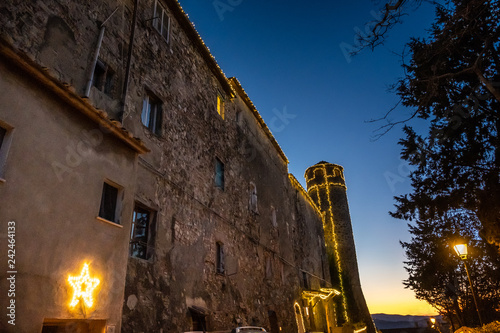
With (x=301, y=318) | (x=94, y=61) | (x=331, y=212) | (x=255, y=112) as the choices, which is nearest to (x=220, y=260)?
(x=94, y=61)

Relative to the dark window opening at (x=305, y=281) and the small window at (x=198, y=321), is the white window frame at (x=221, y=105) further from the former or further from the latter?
the dark window opening at (x=305, y=281)

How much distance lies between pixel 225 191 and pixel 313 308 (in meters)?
13.0

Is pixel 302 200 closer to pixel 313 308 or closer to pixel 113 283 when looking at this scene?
pixel 313 308

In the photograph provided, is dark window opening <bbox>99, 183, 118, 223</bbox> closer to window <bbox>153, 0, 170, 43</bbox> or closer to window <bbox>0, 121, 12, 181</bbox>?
window <bbox>0, 121, 12, 181</bbox>

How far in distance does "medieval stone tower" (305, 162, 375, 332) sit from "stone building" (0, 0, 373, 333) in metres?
14.4

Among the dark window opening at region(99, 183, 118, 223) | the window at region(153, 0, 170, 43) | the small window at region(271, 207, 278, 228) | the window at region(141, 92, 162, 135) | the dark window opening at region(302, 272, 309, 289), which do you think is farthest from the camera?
the dark window opening at region(302, 272, 309, 289)

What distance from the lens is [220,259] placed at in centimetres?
1091

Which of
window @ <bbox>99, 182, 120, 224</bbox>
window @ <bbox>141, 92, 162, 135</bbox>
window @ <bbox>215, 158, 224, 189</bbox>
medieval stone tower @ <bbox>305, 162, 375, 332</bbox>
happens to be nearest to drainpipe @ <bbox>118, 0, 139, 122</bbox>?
window @ <bbox>141, 92, 162, 135</bbox>

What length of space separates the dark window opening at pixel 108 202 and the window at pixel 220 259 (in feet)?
16.9

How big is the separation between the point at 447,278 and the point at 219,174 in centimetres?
2244

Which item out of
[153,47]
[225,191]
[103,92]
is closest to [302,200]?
[225,191]

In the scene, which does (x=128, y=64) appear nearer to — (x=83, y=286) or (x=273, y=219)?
(x=83, y=286)

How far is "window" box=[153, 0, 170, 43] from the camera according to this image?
10.1 m

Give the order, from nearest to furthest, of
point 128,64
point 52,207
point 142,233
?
point 52,207 < point 142,233 < point 128,64
